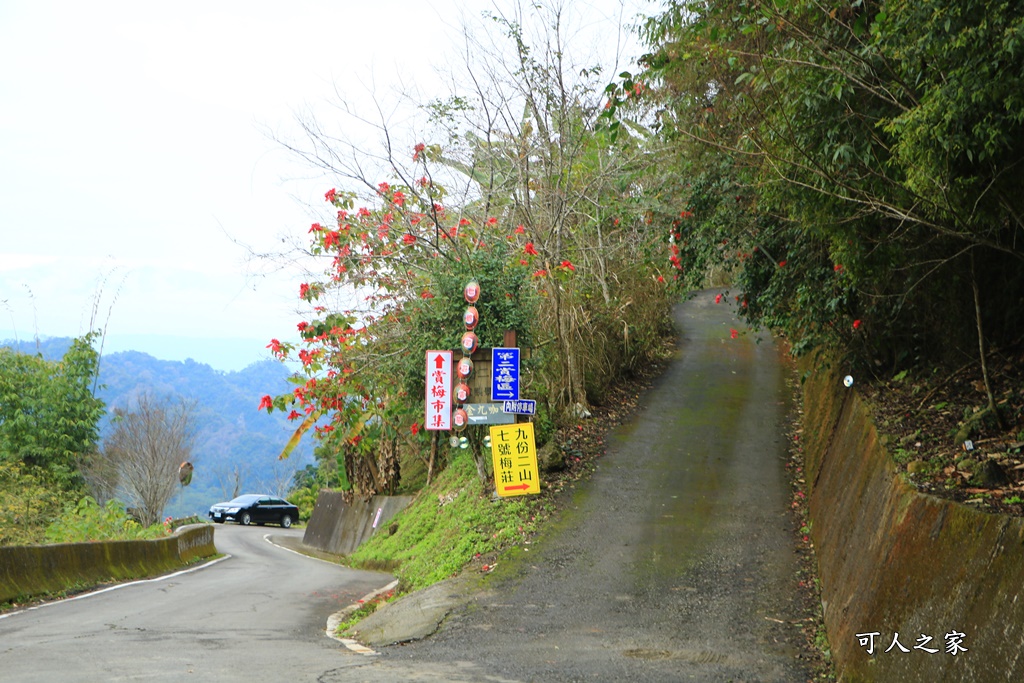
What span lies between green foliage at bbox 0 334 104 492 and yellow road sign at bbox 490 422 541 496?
936 inches

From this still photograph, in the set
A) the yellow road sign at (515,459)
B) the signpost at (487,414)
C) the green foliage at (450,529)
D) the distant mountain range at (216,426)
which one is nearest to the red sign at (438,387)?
the signpost at (487,414)

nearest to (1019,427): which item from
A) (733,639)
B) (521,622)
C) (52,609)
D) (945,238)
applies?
(945,238)

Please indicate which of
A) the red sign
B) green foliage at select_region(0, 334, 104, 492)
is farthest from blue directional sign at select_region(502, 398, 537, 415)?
green foliage at select_region(0, 334, 104, 492)

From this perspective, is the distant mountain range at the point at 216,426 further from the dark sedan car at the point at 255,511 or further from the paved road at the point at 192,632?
the paved road at the point at 192,632

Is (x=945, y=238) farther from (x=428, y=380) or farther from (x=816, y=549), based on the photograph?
(x=428, y=380)

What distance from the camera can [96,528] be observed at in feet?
54.3

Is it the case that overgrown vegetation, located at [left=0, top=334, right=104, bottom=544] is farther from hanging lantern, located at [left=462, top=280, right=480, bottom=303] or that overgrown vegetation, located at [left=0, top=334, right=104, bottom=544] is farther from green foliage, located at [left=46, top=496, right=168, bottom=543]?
hanging lantern, located at [left=462, top=280, right=480, bottom=303]

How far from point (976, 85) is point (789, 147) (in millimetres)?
2759

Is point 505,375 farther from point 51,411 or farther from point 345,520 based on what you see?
point 51,411

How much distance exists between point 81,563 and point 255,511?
25.5m

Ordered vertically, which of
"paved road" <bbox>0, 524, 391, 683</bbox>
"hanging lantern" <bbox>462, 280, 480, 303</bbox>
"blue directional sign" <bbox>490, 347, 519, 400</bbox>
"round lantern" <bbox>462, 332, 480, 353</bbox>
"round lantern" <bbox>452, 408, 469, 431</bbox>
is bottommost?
"paved road" <bbox>0, 524, 391, 683</bbox>

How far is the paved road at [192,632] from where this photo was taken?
6.64m

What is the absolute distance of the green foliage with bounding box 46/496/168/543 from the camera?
52.0 feet

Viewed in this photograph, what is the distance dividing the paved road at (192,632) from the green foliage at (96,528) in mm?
1963
